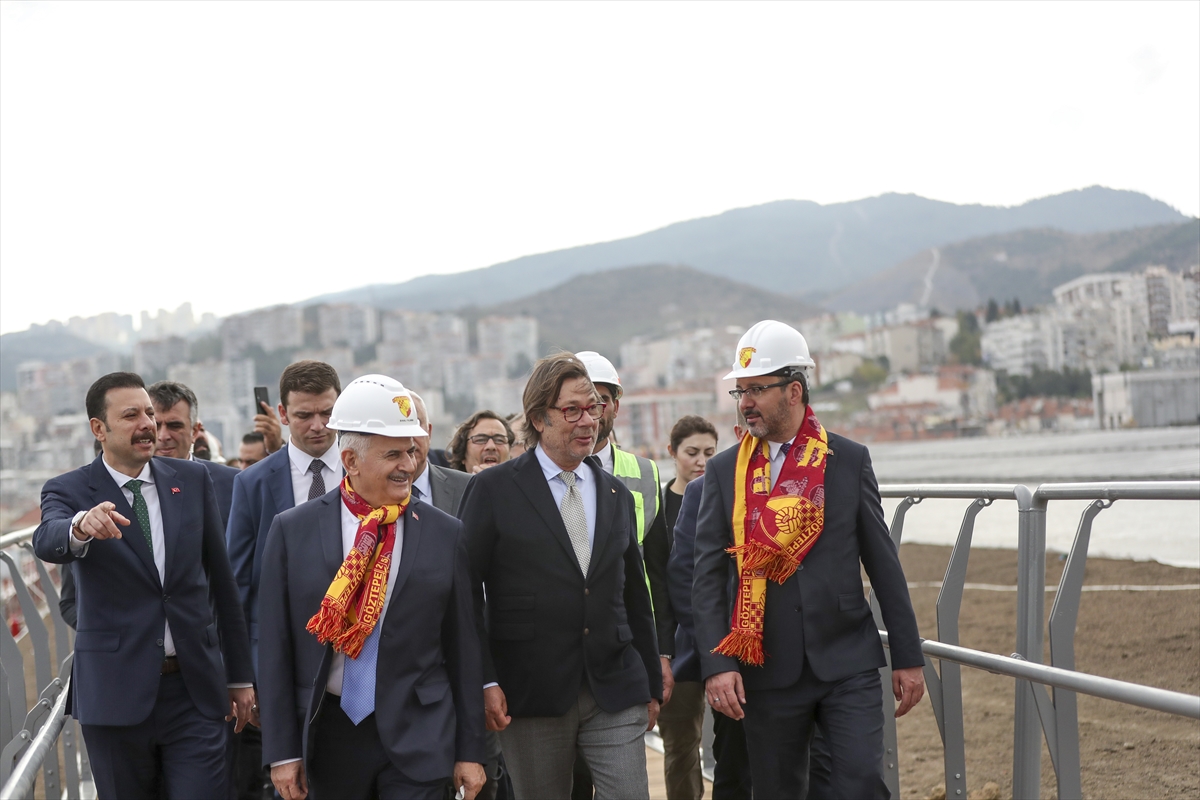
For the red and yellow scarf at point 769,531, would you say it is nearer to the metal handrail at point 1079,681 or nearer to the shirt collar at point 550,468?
the shirt collar at point 550,468

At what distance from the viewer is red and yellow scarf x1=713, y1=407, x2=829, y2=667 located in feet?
13.0

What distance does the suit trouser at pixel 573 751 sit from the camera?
155 inches

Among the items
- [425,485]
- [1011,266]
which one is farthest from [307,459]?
[1011,266]

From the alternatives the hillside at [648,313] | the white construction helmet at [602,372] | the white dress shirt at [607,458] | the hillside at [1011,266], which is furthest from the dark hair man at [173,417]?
the hillside at [648,313]

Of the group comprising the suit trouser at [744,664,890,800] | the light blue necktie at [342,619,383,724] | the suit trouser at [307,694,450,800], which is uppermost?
the light blue necktie at [342,619,383,724]

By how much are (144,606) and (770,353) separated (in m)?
2.41

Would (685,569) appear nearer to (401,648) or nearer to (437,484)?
(437,484)

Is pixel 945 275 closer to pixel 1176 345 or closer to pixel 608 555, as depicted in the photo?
pixel 1176 345

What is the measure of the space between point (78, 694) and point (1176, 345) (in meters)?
65.0

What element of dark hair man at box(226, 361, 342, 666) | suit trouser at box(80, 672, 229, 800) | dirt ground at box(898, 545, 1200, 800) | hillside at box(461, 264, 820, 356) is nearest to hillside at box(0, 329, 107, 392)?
dirt ground at box(898, 545, 1200, 800)

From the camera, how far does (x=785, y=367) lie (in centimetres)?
414

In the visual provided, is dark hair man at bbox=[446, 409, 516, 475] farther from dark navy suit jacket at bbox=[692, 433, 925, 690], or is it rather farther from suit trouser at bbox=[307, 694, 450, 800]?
suit trouser at bbox=[307, 694, 450, 800]

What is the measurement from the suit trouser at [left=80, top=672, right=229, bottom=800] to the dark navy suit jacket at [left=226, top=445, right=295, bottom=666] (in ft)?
1.65

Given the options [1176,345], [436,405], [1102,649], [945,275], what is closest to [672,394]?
[436,405]
